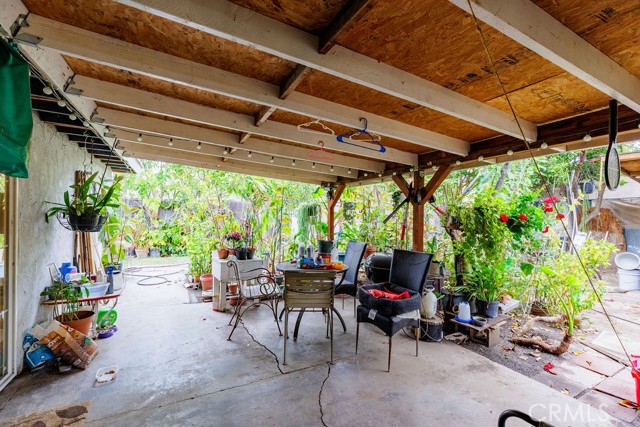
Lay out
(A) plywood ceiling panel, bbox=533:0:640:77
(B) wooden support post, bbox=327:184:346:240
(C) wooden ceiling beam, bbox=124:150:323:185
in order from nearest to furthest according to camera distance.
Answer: (A) plywood ceiling panel, bbox=533:0:640:77, (C) wooden ceiling beam, bbox=124:150:323:185, (B) wooden support post, bbox=327:184:346:240

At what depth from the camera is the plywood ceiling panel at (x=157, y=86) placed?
6.41 feet

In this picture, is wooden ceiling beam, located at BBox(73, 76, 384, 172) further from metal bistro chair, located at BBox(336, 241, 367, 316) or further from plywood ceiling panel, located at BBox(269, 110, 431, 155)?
metal bistro chair, located at BBox(336, 241, 367, 316)

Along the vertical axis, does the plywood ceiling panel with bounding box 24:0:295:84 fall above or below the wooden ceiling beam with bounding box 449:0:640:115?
above

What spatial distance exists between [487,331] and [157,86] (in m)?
4.06

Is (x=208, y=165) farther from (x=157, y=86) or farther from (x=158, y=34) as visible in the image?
(x=158, y=34)

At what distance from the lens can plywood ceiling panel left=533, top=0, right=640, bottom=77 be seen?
128 cm

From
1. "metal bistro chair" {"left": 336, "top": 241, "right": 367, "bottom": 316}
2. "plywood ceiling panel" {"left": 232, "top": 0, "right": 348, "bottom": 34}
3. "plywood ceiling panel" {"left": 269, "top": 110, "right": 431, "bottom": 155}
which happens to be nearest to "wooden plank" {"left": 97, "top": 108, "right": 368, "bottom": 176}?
"plywood ceiling panel" {"left": 269, "top": 110, "right": 431, "bottom": 155}

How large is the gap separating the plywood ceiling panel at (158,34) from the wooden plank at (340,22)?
0.42m

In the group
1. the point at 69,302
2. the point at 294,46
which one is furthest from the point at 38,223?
the point at 294,46

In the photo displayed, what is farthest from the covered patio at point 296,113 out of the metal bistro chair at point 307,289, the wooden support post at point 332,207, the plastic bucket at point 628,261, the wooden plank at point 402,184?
the plastic bucket at point 628,261

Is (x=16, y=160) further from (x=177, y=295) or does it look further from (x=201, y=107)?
(x=177, y=295)

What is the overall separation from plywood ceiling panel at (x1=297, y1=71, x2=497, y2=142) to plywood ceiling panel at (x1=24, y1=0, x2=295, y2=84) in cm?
29

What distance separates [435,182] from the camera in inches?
151

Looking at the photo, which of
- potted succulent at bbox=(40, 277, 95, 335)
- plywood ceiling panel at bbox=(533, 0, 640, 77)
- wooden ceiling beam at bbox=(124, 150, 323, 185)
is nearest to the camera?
plywood ceiling panel at bbox=(533, 0, 640, 77)
